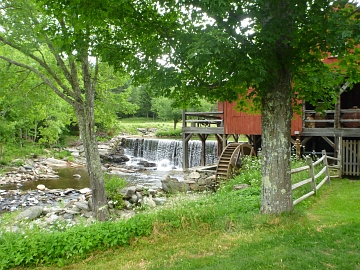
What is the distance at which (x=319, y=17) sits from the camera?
443cm

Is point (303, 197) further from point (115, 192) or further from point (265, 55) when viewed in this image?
point (115, 192)

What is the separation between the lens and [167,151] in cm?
2822

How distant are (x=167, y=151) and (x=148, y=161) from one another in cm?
195

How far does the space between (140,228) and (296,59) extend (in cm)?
396

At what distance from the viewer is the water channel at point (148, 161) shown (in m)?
18.3

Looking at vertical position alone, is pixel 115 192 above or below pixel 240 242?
below

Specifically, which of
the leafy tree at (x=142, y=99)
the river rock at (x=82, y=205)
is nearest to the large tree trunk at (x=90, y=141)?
the river rock at (x=82, y=205)

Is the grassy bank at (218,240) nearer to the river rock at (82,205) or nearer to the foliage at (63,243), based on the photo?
the foliage at (63,243)

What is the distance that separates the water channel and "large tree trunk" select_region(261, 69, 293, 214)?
37.9ft

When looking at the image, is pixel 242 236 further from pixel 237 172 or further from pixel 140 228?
pixel 237 172

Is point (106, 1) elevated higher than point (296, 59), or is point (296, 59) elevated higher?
point (106, 1)

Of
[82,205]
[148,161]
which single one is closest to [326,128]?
[82,205]

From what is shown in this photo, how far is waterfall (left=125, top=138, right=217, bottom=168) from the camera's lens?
84.5 ft

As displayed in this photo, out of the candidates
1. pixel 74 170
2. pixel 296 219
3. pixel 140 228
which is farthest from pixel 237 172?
pixel 74 170
